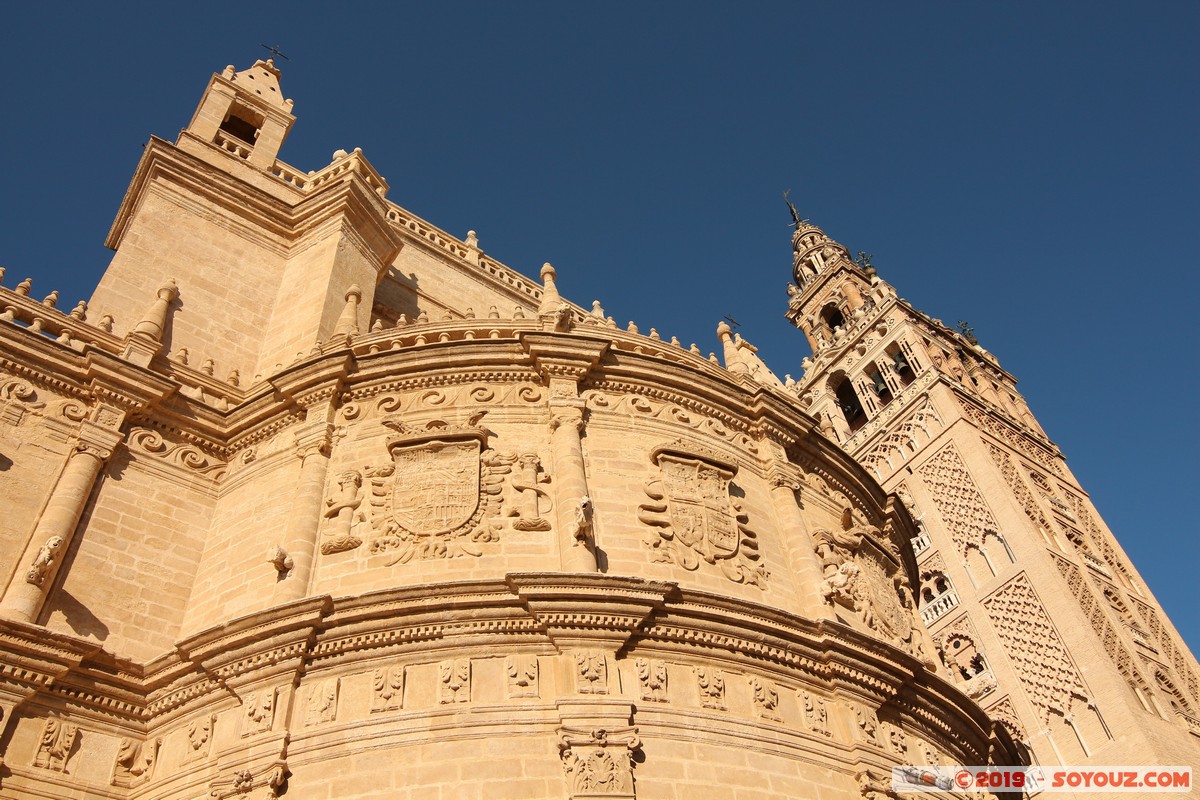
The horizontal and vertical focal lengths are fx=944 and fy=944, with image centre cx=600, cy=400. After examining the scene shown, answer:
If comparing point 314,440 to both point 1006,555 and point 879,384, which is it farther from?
point 879,384

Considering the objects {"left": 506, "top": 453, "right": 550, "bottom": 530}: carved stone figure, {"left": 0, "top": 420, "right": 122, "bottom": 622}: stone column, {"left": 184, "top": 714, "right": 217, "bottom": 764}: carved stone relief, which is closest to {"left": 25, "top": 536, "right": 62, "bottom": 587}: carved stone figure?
{"left": 0, "top": 420, "right": 122, "bottom": 622}: stone column

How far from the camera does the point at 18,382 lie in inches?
487

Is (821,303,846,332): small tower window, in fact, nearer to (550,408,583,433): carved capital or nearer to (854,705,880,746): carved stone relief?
(550,408,583,433): carved capital

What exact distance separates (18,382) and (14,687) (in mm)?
4425

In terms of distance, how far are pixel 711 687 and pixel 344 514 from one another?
4.85m

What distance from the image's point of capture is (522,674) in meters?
9.84

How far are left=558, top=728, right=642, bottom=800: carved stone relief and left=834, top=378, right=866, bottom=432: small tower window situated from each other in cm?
3357

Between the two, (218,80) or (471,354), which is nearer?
(471,354)

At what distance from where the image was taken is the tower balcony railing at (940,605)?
29.7m

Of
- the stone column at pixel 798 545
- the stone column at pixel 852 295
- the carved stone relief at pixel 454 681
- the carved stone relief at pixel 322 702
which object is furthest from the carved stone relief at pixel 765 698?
the stone column at pixel 852 295

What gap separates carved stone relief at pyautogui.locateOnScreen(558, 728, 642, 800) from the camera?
8.92 metres

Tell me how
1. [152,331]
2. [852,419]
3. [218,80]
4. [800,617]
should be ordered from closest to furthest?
[800,617] → [152,331] → [218,80] → [852,419]

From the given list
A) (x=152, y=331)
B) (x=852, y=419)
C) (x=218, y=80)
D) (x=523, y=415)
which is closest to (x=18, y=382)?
(x=152, y=331)

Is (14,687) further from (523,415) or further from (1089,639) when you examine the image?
(1089,639)
